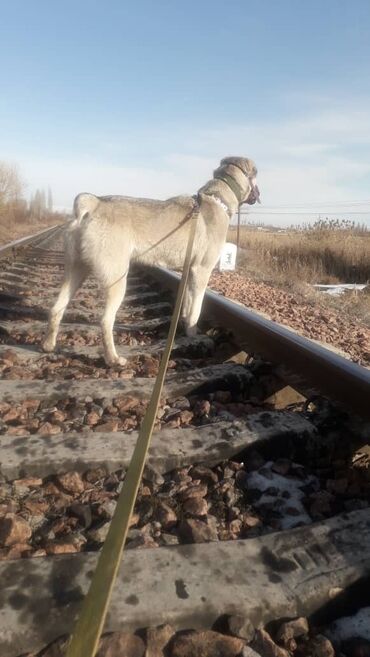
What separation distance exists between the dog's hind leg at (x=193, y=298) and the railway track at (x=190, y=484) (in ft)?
1.93

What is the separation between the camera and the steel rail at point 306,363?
2.27 metres

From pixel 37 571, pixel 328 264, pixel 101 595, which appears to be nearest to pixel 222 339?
pixel 37 571

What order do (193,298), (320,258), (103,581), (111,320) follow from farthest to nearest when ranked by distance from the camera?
1. (320,258)
2. (193,298)
3. (111,320)
4. (103,581)

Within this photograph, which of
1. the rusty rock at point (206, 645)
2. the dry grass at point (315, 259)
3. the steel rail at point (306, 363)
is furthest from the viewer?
the dry grass at point (315, 259)

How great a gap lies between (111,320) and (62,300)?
1.76ft

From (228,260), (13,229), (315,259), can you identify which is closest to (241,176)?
(228,260)

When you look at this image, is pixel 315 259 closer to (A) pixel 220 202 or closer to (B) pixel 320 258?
(B) pixel 320 258

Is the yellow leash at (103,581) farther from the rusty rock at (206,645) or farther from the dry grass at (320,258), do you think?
the dry grass at (320,258)

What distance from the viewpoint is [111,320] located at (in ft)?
11.3

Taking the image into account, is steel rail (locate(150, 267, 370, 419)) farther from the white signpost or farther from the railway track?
the white signpost

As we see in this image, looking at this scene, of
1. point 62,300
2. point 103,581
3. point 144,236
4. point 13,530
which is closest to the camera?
point 103,581

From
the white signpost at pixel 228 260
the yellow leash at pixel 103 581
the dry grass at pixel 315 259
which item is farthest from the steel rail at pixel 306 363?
the dry grass at pixel 315 259

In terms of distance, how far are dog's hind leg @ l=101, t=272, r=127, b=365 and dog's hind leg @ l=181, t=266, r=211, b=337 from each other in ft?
2.35

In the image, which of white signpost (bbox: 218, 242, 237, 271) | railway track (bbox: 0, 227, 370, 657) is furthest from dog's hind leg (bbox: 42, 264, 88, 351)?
white signpost (bbox: 218, 242, 237, 271)
